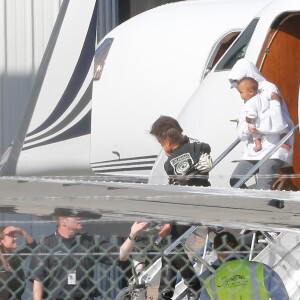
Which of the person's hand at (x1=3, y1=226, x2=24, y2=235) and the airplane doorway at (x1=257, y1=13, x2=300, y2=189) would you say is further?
the airplane doorway at (x1=257, y1=13, x2=300, y2=189)

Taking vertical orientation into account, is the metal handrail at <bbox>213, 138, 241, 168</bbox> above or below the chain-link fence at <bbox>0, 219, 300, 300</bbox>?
above

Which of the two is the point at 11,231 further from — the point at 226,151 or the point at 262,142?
the point at 226,151

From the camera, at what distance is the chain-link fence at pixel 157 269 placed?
22.1 ft

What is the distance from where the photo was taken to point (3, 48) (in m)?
16.9

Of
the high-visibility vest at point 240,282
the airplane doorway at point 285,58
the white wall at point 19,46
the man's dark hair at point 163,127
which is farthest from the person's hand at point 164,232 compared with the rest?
the white wall at point 19,46

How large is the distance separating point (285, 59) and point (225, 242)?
4537 mm

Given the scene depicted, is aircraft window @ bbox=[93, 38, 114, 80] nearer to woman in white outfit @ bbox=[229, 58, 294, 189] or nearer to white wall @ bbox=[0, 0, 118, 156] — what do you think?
white wall @ bbox=[0, 0, 118, 156]

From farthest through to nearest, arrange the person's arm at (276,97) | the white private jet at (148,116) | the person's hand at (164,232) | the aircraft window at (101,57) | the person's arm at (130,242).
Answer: the aircraft window at (101,57) → the person's arm at (276,97) → the person's hand at (164,232) → the person's arm at (130,242) → the white private jet at (148,116)

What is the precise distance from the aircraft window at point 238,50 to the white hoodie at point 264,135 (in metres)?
1.10

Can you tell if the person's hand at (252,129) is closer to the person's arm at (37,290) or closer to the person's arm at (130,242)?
the person's arm at (130,242)

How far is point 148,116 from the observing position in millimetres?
13656

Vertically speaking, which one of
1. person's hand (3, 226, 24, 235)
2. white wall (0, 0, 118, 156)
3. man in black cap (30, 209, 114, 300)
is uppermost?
white wall (0, 0, 118, 156)

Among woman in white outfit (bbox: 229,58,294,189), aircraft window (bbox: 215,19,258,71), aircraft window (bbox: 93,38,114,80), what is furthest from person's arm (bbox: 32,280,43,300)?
aircraft window (bbox: 93,38,114,80)

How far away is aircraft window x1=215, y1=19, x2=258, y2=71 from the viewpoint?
1162 cm
